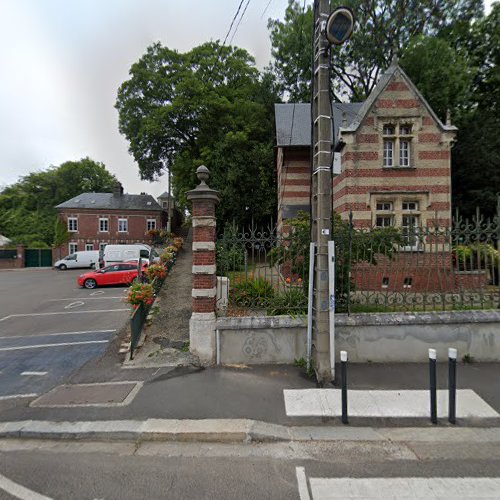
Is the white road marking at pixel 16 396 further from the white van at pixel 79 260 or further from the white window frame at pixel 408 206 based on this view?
the white van at pixel 79 260

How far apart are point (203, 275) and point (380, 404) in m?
3.67

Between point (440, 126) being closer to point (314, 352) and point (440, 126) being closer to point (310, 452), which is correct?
point (314, 352)

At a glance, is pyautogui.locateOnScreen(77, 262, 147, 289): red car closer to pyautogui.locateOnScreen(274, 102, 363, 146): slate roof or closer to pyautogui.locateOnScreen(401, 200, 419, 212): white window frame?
pyautogui.locateOnScreen(274, 102, 363, 146): slate roof

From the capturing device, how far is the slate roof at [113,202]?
121 ft

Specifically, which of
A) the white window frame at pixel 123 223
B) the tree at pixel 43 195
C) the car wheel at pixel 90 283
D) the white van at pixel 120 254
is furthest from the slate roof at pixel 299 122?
the tree at pixel 43 195

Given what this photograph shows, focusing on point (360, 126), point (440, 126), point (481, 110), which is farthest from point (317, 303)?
point (481, 110)

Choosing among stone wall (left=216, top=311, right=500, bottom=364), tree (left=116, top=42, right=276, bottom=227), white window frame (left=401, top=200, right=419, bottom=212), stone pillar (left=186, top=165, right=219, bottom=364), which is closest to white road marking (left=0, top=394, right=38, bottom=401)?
stone pillar (left=186, top=165, right=219, bottom=364)

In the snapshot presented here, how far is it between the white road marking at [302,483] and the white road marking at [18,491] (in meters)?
2.47

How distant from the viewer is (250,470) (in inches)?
125

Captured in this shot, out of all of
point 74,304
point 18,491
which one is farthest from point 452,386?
point 74,304

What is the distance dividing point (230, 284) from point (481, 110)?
871 inches

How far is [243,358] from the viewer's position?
18.7 ft

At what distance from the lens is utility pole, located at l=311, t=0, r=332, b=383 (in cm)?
483

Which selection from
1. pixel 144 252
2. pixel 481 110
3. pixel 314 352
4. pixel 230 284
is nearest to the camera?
pixel 314 352
